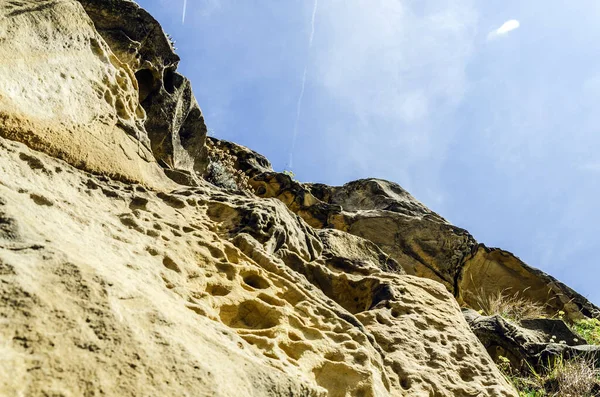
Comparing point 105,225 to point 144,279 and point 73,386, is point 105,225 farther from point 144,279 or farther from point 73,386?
point 73,386

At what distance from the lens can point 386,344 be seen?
4.46 m

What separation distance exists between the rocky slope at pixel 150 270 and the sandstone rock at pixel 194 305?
0.01 meters

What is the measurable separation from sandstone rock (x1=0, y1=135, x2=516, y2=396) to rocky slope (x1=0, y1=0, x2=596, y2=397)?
12mm

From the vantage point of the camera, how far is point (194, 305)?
10.2 feet

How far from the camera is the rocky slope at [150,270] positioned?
6.89 feet

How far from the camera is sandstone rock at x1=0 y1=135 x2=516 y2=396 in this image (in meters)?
2.03

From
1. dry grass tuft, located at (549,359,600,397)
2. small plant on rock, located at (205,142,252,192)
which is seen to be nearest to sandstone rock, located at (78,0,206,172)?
small plant on rock, located at (205,142,252,192)

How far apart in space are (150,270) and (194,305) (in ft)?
1.29

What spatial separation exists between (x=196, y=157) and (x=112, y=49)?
2474mm

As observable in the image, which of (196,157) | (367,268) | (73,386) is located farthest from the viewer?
(196,157)

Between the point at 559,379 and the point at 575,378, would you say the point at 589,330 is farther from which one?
the point at 575,378

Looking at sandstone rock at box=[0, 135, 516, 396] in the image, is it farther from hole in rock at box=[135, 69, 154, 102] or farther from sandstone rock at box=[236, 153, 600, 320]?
sandstone rock at box=[236, 153, 600, 320]

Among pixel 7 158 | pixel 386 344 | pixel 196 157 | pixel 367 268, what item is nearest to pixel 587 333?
pixel 367 268

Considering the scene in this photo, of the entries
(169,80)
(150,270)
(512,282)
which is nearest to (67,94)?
(150,270)
